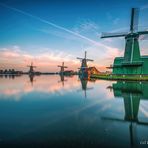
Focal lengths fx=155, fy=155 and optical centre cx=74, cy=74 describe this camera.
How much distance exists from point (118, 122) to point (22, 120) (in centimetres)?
491

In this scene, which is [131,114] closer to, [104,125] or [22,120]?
[104,125]

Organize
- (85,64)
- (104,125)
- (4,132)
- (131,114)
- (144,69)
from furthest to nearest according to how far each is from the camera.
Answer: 1. (85,64)
2. (144,69)
3. (131,114)
4. (104,125)
5. (4,132)

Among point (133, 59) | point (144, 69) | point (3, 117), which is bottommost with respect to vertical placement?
point (3, 117)

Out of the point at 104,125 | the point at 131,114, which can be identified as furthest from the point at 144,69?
the point at 104,125

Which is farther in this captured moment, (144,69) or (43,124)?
(144,69)

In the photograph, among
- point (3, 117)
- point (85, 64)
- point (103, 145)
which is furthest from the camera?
point (85, 64)

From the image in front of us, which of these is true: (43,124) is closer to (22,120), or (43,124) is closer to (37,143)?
(22,120)

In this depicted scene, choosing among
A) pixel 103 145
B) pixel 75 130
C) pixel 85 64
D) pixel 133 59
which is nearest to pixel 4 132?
pixel 75 130

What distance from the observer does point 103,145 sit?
5.25 meters

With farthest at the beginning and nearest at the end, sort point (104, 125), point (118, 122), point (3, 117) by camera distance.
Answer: point (3, 117), point (118, 122), point (104, 125)

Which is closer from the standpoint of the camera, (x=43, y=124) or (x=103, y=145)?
(x=103, y=145)

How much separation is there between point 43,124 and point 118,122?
3.75 metres

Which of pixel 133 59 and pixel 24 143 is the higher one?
pixel 133 59

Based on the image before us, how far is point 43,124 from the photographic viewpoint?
741 cm
